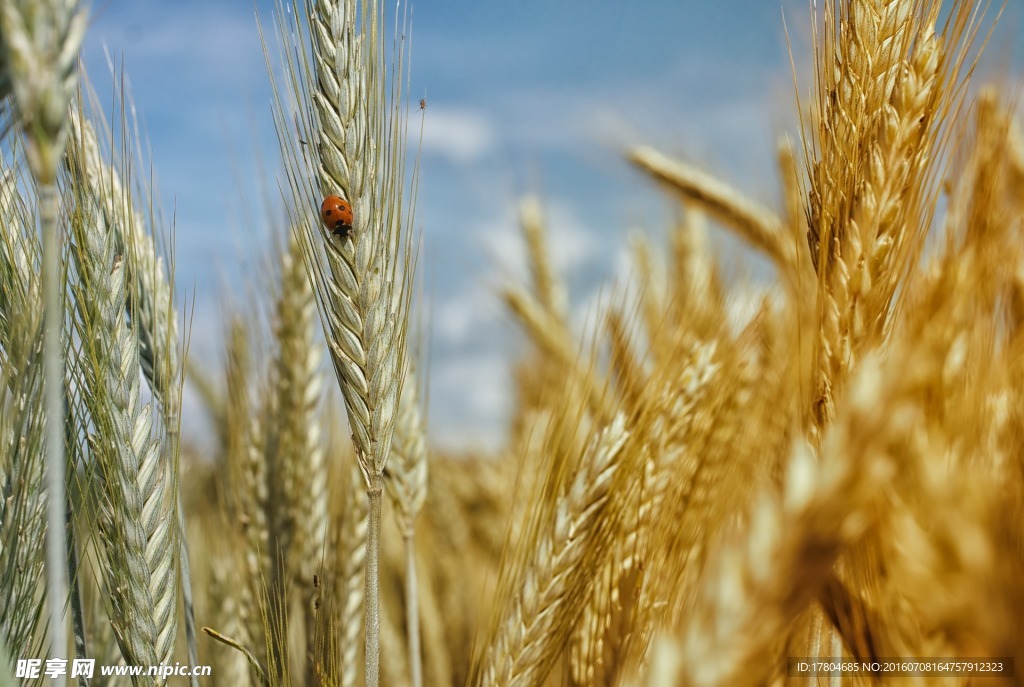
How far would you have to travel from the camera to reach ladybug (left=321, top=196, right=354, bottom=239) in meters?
0.89

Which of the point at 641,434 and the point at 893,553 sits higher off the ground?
the point at 641,434

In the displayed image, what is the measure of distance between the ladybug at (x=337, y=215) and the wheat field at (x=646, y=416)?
0.07ft

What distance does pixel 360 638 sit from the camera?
4.78 ft

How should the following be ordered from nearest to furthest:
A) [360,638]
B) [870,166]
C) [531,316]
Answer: [870,166], [360,638], [531,316]

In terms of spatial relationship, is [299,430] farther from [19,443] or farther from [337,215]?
[337,215]

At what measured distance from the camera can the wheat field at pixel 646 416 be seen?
0.51 m

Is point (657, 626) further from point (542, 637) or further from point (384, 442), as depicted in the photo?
point (384, 442)

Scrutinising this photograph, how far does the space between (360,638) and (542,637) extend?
65 centimetres

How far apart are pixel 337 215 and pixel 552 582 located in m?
0.55

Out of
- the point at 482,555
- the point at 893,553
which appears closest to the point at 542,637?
the point at 893,553

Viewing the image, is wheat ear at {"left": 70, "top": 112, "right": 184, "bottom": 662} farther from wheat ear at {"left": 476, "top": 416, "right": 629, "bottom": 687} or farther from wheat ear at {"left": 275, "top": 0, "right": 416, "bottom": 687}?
wheat ear at {"left": 476, "top": 416, "right": 629, "bottom": 687}

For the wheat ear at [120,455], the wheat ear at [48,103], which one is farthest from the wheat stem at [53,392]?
the wheat ear at [120,455]

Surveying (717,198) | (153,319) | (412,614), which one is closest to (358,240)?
(153,319)

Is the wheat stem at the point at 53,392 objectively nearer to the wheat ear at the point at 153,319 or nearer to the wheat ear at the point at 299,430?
the wheat ear at the point at 153,319
